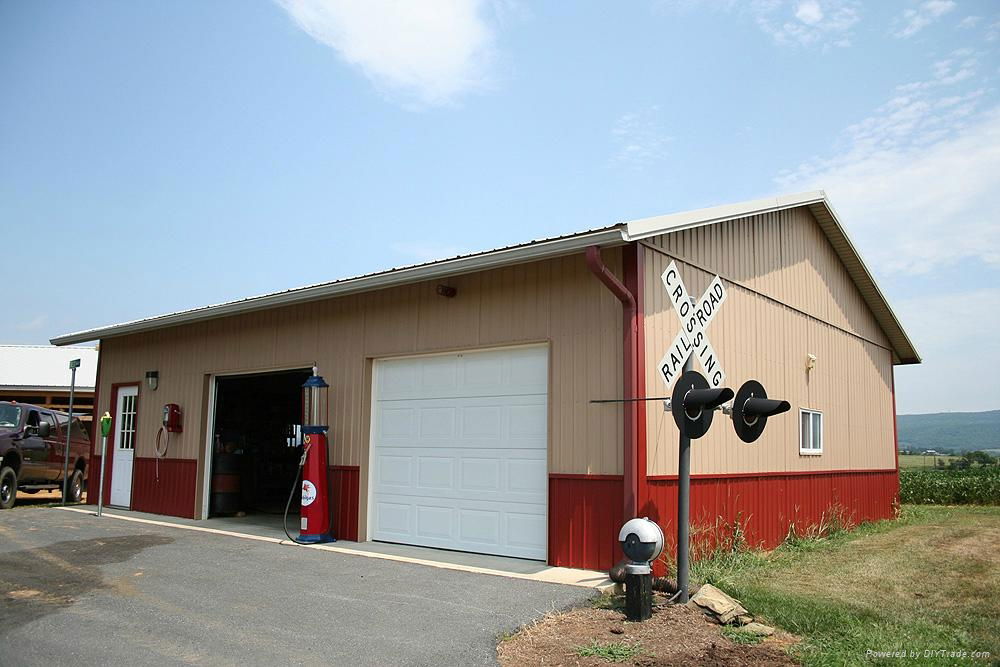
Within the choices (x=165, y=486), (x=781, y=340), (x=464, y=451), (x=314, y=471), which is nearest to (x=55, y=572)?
(x=314, y=471)

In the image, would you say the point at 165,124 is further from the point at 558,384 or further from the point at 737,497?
the point at 737,497

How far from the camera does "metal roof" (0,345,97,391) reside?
23125 millimetres

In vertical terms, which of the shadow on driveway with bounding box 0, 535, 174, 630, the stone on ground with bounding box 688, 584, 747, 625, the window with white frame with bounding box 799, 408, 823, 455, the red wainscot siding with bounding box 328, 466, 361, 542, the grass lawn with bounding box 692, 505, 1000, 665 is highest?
the window with white frame with bounding box 799, 408, 823, 455

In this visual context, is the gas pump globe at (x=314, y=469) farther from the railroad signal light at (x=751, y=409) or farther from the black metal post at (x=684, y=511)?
the railroad signal light at (x=751, y=409)

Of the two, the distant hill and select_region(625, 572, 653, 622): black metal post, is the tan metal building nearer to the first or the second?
select_region(625, 572, 653, 622): black metal post

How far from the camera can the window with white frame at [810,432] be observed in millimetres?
10742

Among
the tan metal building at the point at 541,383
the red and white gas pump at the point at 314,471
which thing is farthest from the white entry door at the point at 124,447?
the red and white gas pump at the point at 314,471

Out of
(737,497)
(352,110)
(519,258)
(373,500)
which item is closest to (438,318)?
(519,258)

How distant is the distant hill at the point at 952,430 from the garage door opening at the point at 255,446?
299 ft

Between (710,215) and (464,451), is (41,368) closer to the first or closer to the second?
(464,451)

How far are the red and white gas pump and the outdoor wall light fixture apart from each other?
7.16 ft

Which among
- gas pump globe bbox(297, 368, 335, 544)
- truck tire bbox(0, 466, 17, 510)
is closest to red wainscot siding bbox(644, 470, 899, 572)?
gas pump globe bbox(297, 368, 335, 544)

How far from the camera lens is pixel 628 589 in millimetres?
5668

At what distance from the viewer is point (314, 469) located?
938 centimetres
